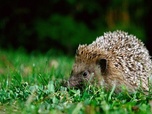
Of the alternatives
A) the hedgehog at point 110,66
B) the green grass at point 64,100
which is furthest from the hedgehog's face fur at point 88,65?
the green grass at point 64,100

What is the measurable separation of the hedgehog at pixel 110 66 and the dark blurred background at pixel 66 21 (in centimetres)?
906

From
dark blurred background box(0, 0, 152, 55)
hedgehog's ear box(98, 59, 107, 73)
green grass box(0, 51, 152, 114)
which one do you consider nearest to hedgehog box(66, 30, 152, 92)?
hedgehog's ear box(98, 59, 107, 73)

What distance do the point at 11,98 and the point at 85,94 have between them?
832 mm

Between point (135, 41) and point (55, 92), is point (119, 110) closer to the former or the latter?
point (55, 92)

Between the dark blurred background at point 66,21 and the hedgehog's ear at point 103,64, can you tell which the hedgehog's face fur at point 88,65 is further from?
the dark blurred background at point 66,21

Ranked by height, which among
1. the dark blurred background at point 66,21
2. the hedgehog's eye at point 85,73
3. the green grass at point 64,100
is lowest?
the green grass at point 64,100

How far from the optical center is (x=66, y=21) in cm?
1706

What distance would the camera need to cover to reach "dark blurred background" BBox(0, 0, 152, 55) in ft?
55.9

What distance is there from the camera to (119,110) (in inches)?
204

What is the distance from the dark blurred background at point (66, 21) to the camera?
17031 mm

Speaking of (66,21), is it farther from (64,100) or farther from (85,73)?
(64,100)

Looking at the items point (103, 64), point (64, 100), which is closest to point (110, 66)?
point (103, 64)

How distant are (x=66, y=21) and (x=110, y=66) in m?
Result: 9.88

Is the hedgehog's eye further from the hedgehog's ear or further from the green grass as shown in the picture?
the green grass
